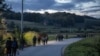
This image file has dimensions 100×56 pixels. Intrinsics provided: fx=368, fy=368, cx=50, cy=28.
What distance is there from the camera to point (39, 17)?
133m

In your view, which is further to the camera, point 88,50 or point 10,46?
point 88,50

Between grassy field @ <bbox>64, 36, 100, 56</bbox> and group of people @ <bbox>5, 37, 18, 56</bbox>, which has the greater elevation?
group of people @ <bbox>5, 37, 18, 56</bbox>

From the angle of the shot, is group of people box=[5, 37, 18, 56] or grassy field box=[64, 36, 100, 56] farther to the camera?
grassy field box=[64, 36, 100, 56]

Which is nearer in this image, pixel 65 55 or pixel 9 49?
pixel 9 49

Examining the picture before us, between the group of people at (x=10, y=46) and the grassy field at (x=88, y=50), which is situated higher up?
the group of people at (x=10, y=46)

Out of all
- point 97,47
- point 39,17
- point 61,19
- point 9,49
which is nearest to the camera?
point 9,49

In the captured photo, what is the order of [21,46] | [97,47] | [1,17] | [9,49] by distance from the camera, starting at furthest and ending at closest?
A: [21,46] < [97,47] < [9,49] < [1,17]

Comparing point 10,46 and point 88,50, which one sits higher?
point 10,46

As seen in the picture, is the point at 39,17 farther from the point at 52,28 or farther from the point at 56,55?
the point at 56,55

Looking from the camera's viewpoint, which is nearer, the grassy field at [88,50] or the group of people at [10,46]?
the group of people at [10,46]

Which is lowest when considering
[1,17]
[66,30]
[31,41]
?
[66,30]

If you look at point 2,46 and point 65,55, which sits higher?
point 2,46

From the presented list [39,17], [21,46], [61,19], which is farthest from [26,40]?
[39,17]

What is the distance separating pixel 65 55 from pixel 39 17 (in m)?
102
